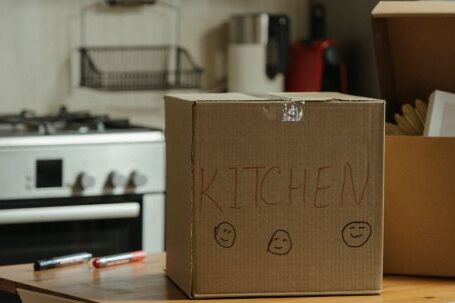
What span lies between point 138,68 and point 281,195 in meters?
2.20

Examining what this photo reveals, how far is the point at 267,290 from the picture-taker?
1.45 m

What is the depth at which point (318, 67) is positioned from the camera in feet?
11.7

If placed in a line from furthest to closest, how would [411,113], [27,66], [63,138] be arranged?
[27,66] < [63,138] < [411,113]

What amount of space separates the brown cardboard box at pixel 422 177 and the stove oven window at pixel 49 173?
1.42 metres

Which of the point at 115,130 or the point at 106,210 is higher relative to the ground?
the point at 115,130

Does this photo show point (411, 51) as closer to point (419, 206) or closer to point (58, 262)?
point (419, 206)

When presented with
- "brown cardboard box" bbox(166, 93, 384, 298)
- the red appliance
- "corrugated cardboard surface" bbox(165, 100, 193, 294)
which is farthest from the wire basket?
"brown cardboard box" bbox(166, 93, 384, 298)

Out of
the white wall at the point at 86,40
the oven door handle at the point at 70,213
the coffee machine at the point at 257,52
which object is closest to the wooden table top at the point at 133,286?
the oven door handle at the point at 70,213

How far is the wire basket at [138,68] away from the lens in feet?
Result: 11.4

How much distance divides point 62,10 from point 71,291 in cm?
211

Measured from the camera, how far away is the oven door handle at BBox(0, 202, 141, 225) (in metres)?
2.85

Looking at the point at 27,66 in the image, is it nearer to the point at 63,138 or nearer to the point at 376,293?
the point at 63,138

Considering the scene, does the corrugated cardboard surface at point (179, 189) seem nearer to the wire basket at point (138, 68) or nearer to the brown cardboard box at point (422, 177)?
the brown cardboard box at point (422, 177)

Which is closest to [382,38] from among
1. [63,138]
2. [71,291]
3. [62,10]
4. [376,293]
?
[376,293]
